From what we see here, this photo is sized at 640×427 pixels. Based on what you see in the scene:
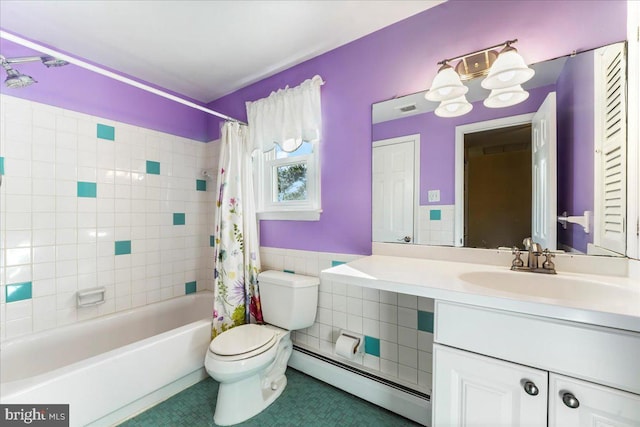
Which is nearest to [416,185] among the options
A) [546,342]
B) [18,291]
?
[546,342]

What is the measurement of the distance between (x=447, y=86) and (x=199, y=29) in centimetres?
148

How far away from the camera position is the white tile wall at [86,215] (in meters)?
1.61

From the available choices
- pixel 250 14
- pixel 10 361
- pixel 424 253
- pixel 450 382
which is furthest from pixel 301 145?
pixel 10 361

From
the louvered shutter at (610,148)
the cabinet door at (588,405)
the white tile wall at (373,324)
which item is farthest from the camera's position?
the white tile wall at (373,324)

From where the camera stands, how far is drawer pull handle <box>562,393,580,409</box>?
75cm

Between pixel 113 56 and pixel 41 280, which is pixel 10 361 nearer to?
pixel 41 280

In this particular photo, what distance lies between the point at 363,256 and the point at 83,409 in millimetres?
1639

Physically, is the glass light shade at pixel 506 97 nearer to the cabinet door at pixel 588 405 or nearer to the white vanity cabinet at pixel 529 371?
the white vanity cabinet at pixel 529 371

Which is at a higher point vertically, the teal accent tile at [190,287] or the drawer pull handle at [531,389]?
the drawer pull handle at [531,389]

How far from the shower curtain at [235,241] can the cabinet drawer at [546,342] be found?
1.41 meters

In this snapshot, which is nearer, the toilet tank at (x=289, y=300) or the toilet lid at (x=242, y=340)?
the toilet lid at (x=242, y=340)

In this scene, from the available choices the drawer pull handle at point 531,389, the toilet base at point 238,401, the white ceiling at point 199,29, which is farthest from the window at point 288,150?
the drawer pull handle at point 531,389

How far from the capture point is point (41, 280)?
1.70 metres

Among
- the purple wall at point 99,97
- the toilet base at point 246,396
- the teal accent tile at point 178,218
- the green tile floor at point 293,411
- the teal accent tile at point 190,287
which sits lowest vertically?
the green tile floor at point 293,411
